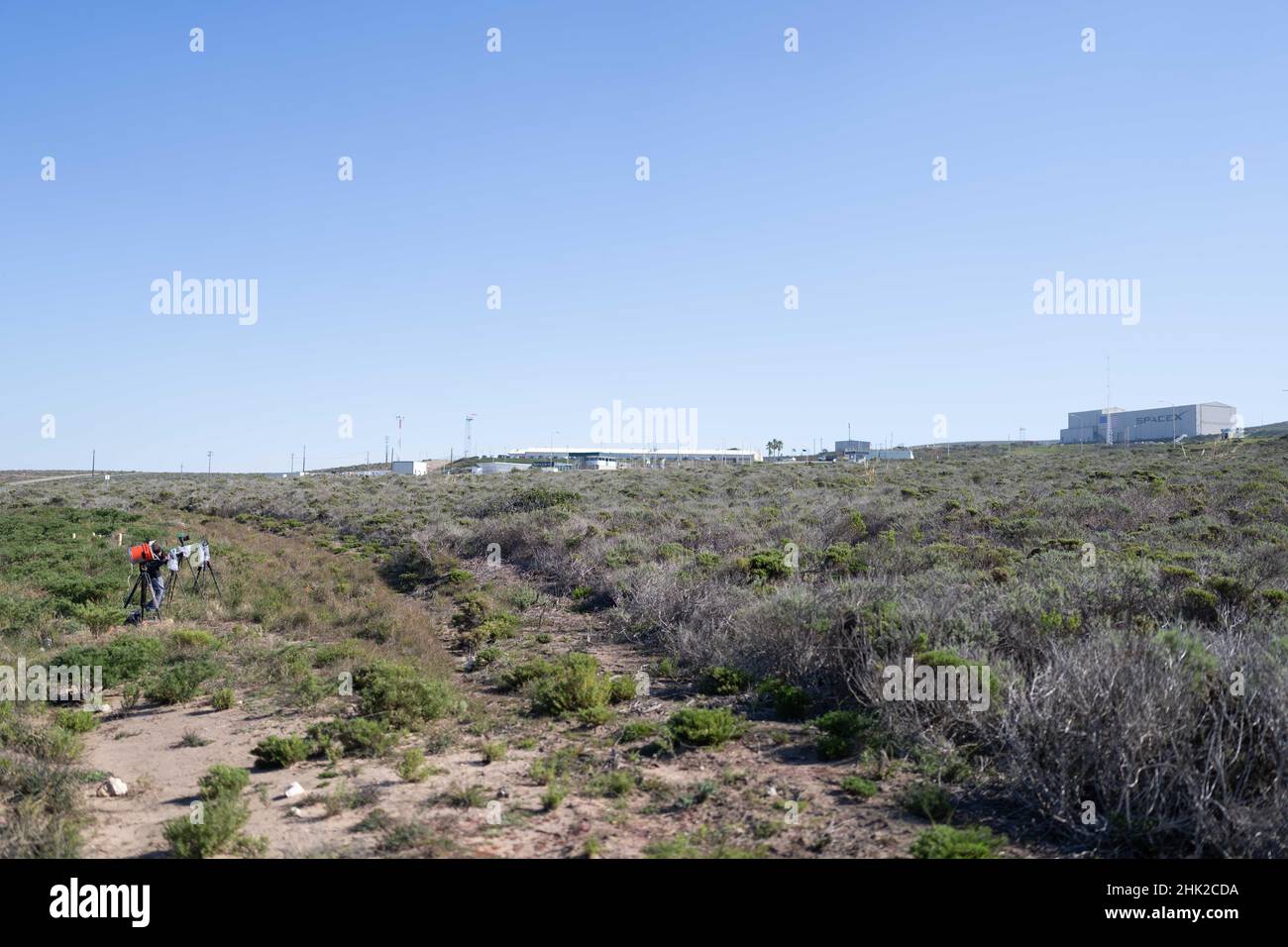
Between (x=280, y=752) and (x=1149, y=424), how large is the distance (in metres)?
93.4

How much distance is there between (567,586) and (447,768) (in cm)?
880

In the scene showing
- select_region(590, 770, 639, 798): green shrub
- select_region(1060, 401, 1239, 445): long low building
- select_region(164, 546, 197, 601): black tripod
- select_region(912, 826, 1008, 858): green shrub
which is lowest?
select_region(590, 770, 639, 798): green shrub

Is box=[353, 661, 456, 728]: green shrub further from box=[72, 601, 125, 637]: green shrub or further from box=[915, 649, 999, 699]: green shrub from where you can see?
box=[72, 601, 125, 637]: green shrub

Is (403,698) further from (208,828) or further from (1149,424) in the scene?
(1149,424)

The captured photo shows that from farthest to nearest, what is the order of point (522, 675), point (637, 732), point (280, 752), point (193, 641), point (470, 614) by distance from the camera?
point (470, 614)
point (193, 641)
point (522, 675)
point (637, 732)
point (280, 752)

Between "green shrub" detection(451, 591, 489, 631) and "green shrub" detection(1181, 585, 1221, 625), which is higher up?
"green shrub" detection(1181, 585, 1221, 625)

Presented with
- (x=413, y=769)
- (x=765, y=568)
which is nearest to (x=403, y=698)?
(x=413, y=769)

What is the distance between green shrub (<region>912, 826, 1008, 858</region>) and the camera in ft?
14.6

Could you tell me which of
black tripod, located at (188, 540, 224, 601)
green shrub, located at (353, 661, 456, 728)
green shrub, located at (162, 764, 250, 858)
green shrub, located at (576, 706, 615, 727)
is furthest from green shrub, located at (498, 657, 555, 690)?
black tripod, located at (188, 540, 224, 601)

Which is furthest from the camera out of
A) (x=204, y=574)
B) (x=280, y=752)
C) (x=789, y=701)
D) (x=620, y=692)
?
(x=204, y=574)

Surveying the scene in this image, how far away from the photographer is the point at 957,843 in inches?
179

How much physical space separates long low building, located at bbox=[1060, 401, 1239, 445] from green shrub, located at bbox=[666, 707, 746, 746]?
254 ft

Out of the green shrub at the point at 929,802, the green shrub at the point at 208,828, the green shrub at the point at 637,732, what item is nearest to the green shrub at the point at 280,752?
the green shrub at the point at 208,828

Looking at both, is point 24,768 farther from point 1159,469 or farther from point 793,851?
point 1159,469
